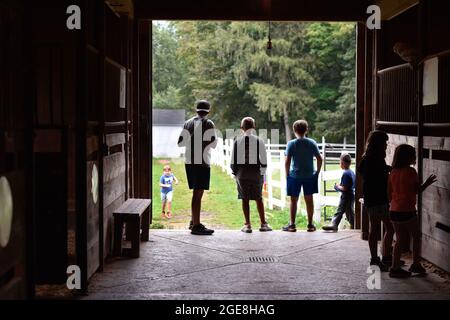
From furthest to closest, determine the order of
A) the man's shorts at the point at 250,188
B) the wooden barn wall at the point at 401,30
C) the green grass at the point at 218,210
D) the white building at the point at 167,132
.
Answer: the white building at the point at 167,132 → the green grass at the point at 218,210 → the man's shorts at the point at 250,188 → the wooden barn wall at the point at 401,30

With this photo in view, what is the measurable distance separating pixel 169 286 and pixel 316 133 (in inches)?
1032

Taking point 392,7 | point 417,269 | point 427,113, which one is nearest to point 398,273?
point 417,269

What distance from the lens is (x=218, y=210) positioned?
47.8 ft

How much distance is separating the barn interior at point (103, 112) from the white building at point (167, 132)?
798 inches

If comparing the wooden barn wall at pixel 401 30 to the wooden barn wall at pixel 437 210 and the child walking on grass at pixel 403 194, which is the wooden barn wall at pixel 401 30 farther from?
the child walking on grass at pixel 403 194

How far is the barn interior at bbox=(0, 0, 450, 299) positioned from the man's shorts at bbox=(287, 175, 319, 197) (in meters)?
0.71

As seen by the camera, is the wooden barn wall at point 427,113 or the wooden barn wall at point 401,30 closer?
the wooden barn wall at point 427,113

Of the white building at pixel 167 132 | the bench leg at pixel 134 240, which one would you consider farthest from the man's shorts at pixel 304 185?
the white building at pixel 167 132

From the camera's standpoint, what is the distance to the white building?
2969 cm

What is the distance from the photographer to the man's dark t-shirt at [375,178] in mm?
5992

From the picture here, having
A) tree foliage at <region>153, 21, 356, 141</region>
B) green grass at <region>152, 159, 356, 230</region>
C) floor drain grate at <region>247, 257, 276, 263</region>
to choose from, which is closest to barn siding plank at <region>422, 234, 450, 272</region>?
floor drain grate at <region>247, 257, 276, 263</region>

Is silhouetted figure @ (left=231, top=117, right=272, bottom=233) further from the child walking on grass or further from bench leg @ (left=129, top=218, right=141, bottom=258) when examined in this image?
the child walking on grass
